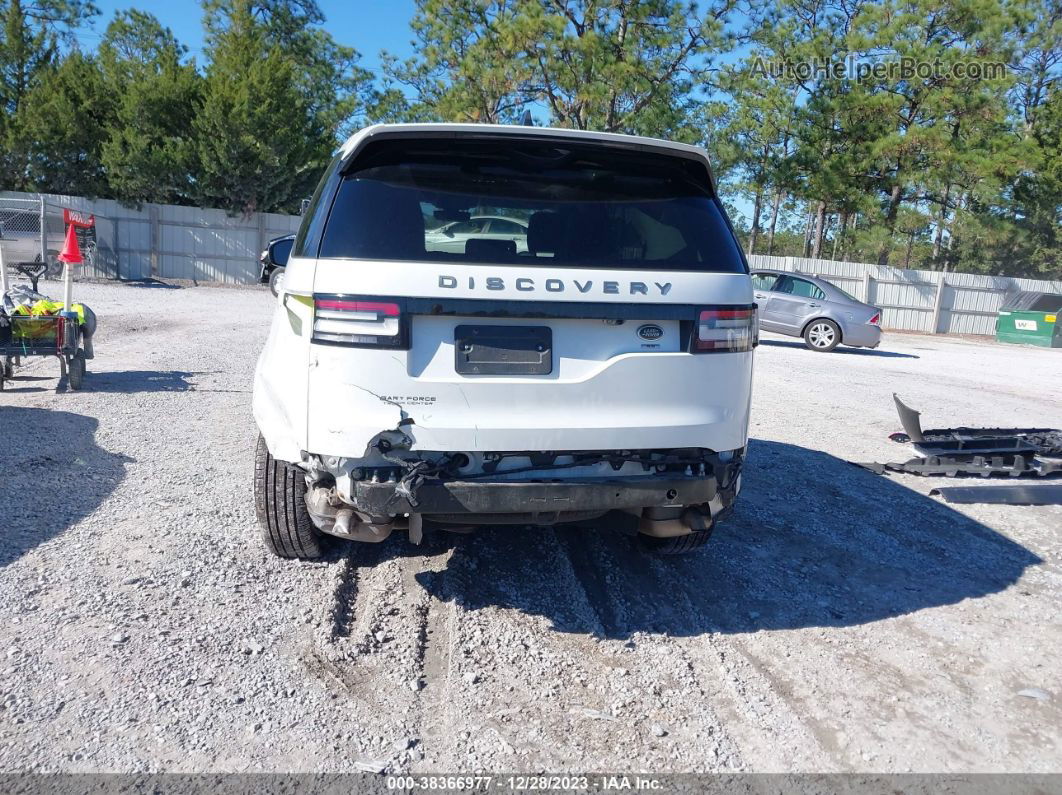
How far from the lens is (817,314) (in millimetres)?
16328

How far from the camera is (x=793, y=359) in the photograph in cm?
1425

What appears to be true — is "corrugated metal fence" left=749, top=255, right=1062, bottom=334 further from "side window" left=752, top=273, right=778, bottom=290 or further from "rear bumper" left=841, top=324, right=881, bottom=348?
"rear bumper" left=841, top=324, right=881, bottom=348

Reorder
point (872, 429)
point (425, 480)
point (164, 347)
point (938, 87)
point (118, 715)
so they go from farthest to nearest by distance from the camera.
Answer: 1. point (938, 87)
2. point (164, 347)
3. point (872, 429)
4. point (425, 480)
5. point (118, 715)

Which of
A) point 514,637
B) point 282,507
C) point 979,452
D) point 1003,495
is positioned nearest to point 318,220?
point 282,507

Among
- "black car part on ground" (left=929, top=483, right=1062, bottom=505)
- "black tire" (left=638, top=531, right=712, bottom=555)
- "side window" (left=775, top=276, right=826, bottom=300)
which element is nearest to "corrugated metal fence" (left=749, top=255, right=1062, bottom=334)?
"side window" (left=775, top=276, right=826, bottom=300)

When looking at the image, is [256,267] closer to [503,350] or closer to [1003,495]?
[1003,495]

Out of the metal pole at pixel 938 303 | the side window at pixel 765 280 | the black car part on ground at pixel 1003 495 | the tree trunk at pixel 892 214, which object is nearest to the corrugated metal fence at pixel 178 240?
the side window at pixel 765 280

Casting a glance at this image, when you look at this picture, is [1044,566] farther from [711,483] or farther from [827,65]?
[827,65]

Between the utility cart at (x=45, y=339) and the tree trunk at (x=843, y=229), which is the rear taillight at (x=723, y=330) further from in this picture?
the tree trunk at (x=843, y=229)

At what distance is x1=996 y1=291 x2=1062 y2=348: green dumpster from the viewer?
2234 centimetres

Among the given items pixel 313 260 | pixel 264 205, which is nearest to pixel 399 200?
pixel 313 260

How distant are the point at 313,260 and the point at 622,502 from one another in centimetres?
146

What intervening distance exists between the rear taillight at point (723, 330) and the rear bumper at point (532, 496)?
0.51m

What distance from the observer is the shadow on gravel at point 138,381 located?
25.6 ft
